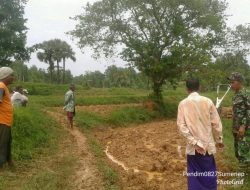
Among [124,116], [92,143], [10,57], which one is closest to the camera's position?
[92,143]

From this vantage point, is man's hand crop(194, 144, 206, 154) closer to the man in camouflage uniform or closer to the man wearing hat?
the man in camouflage uniform

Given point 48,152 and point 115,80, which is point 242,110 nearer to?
point 48,152

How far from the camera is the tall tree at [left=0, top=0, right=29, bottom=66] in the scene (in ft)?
102

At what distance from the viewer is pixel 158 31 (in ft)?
79.4

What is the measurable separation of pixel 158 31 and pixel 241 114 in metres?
17.2

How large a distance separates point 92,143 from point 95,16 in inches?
520

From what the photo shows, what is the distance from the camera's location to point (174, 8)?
23.6m

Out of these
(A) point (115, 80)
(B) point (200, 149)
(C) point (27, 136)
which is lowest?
(C) point (27, 136)

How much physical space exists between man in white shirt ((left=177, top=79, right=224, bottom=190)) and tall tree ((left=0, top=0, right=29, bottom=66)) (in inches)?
1054

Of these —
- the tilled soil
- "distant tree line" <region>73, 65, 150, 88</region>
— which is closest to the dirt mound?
the tilled soil

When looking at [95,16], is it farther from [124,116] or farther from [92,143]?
[92,143]

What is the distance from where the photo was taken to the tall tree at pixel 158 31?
2344 centimetres

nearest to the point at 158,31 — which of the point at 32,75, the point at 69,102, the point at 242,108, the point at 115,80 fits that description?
the point at 69,102

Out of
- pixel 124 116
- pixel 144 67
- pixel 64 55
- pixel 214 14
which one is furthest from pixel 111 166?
pixel 64 55
